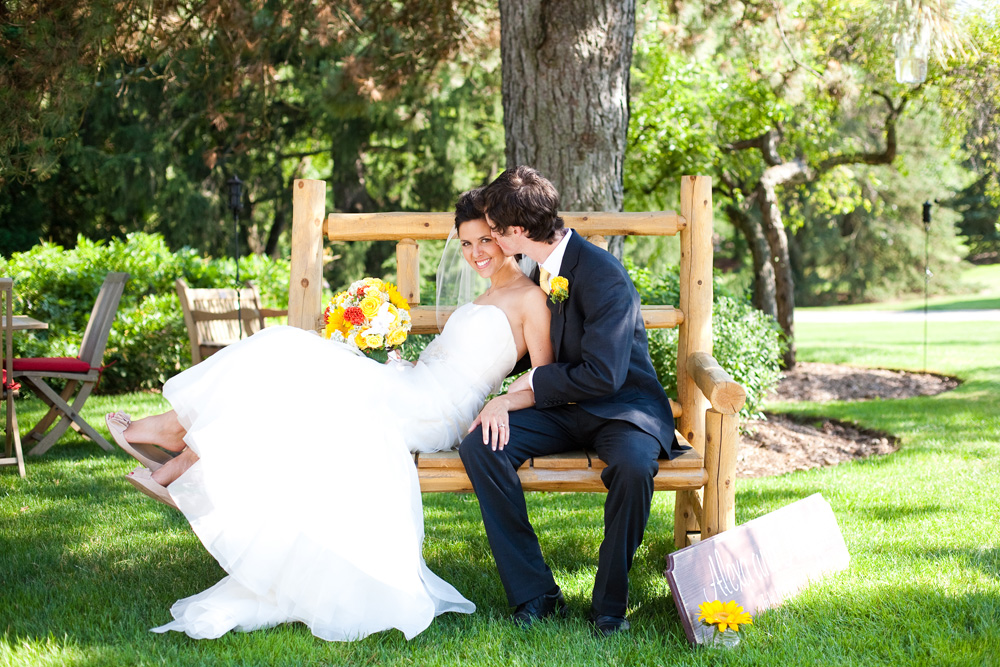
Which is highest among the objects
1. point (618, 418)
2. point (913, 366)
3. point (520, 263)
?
point (520, 263)

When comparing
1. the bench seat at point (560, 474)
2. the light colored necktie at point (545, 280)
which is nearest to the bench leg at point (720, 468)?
the bench seat at point (560, 474)

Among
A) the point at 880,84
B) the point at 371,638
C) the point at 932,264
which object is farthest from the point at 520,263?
the point at 932,264

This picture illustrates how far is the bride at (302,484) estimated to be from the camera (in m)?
2.63

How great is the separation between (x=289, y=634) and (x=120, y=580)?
1.02m

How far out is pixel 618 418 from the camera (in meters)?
2.94

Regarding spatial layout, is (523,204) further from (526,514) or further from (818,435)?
(818,435)

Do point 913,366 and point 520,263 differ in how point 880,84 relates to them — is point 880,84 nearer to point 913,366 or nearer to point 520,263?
point 913,366

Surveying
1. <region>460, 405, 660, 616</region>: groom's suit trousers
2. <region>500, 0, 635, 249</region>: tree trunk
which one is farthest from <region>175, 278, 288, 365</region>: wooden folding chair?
<region>460, 405, 660, 616</region>: groom's suit trousers

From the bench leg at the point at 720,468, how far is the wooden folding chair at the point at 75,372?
4180 millimetres

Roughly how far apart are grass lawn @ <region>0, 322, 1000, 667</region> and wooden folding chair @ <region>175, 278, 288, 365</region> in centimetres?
180

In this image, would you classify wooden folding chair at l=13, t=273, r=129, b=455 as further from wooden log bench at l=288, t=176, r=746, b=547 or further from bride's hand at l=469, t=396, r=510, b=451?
bride's hand at l=469, t=396, r=510, b=451

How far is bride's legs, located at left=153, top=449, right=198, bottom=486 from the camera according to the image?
2.94 meters

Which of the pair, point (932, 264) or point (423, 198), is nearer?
point (423, 198)

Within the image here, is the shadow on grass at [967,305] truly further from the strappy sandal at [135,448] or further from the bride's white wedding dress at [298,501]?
the strappy sandal at [135,448]
